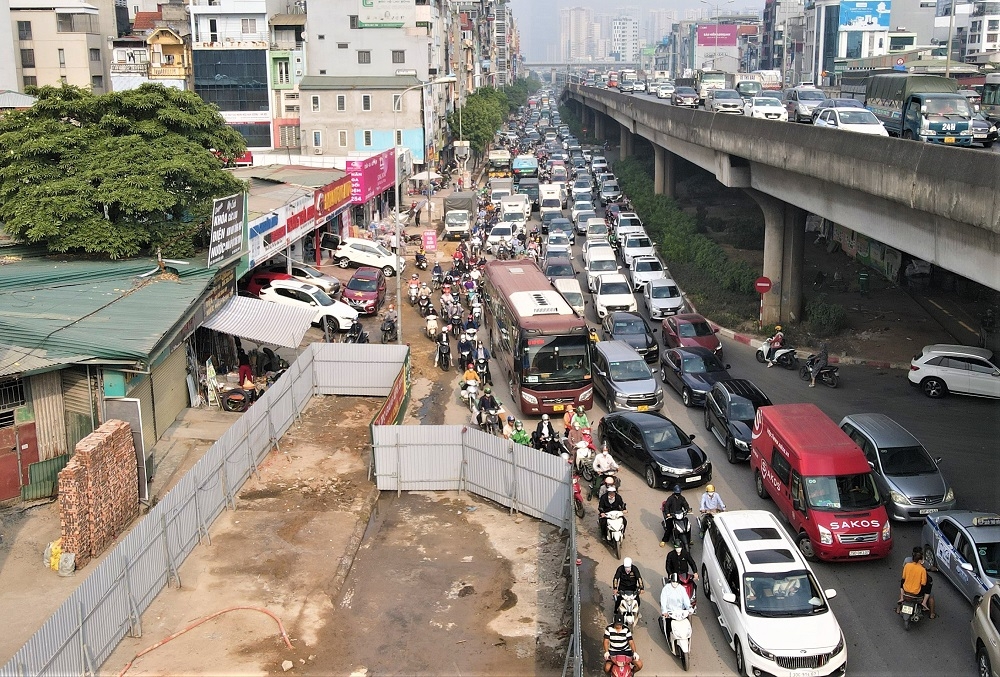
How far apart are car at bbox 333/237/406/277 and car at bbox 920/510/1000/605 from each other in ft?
97.6

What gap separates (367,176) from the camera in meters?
49.9

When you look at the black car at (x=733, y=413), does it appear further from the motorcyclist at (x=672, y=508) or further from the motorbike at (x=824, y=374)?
the motorcyclist at (x=672, y=508)

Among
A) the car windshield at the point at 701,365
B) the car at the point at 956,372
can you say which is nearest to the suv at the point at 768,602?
the car windshield at the point at 701,365

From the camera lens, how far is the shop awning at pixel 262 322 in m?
25.4

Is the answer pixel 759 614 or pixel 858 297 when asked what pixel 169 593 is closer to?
pixel 759 614

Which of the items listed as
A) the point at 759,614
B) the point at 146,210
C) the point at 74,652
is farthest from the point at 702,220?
the point at 74,652

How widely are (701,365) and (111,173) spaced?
1592 cm

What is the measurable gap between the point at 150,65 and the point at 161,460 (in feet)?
203

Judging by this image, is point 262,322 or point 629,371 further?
point 262,322

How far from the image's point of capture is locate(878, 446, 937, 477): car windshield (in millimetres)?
18844

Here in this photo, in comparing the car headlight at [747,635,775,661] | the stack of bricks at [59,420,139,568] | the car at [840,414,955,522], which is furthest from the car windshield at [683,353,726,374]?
the stack of bricks at [59,420,139,568]

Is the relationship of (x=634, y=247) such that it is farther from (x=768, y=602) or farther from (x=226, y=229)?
(x=768, y=602)

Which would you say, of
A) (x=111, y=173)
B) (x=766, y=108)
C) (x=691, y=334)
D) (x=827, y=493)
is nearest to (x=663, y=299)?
(x=691, y=334)

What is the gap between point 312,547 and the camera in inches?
667
